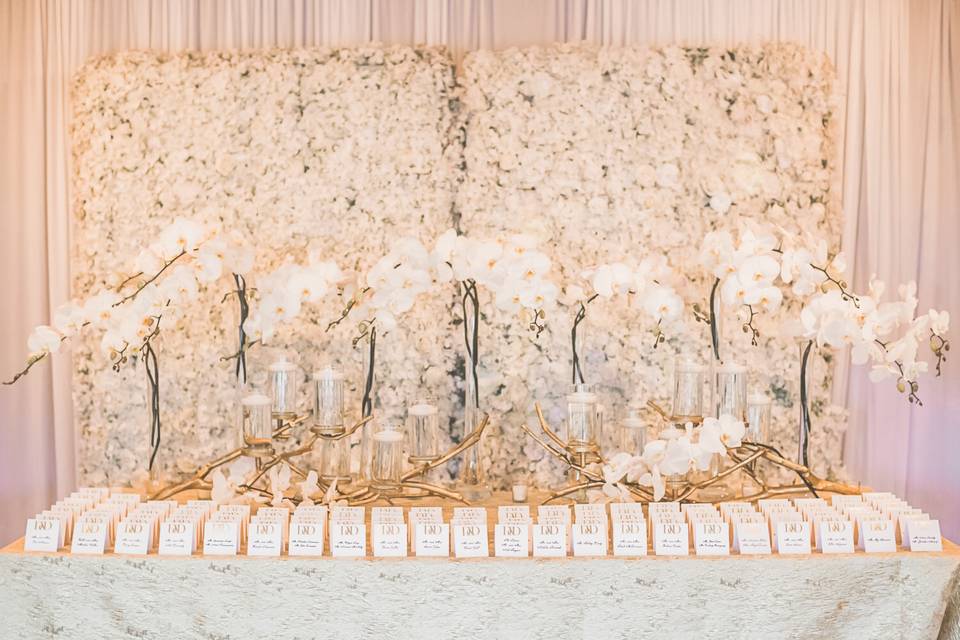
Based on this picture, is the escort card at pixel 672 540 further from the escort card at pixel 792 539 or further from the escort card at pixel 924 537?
the escort card at pixel 924 537

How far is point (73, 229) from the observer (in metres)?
2.54

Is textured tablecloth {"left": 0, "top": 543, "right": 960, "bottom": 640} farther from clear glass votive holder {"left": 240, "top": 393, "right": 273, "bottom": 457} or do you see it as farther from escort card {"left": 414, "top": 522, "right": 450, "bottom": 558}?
clear glass votive holder {"left": 240, "top": 393, "right": 273, "bottom": 457}

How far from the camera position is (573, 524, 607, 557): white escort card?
1801mm

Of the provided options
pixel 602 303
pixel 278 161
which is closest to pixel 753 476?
pixel 602 303

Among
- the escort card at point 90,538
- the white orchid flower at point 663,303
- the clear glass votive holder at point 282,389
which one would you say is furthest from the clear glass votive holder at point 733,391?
the escort card at point 90,538

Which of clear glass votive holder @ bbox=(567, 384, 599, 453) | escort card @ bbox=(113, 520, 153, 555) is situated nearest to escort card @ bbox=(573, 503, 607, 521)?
clear glass votive holder @ bbox=(567, 384, 599, 453)

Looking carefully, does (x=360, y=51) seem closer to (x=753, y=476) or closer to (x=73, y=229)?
(x=73, y=229)

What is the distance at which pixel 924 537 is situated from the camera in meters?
1.83

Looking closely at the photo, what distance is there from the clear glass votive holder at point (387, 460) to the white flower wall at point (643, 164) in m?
0.54

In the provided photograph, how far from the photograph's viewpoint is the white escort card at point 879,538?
183 cm

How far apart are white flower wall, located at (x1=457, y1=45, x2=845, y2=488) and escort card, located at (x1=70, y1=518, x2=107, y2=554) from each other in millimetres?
1122

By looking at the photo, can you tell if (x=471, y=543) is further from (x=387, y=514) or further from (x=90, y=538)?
(x=90, y=538)

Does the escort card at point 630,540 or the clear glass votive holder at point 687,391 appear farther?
the clear glass votive holder at point 687,391

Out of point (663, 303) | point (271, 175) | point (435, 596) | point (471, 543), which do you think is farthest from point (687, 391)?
point (271, 175)
